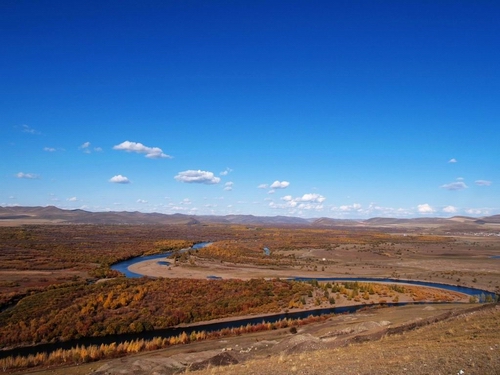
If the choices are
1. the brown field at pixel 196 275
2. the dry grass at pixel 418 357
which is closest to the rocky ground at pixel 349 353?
the dry grass at pixel 418 357

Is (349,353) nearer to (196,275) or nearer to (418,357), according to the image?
(418,357)

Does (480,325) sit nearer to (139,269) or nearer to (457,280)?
(457,280)

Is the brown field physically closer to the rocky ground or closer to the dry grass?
the dry grass

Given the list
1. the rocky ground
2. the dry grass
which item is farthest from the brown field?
the rocky ground

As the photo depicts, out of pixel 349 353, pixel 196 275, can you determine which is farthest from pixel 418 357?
pixel 196 275

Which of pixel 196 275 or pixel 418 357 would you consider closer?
pixel 418 357

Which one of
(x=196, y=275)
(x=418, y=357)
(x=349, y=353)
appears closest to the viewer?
(x=418, y=357)

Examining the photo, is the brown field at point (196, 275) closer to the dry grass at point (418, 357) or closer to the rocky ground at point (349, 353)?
the dry grass at point (418, 357)

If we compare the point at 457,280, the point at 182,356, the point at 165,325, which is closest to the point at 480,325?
the point at 182,356
